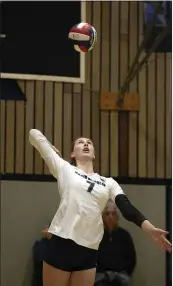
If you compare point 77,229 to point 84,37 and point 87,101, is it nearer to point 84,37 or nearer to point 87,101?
point 84,37

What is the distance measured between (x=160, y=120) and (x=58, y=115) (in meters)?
Answer: 1.46

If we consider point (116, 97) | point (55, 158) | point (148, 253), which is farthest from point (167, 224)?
point (55, 158)

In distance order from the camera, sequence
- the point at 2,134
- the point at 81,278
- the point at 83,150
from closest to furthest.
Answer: the point at 81,278 < the point at 83,150 < the point at 2,134

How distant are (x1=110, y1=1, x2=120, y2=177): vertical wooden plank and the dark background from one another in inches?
20.5

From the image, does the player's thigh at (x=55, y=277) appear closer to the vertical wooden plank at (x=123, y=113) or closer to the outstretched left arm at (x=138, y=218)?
the outstretched left arm at (x=138, y=218)

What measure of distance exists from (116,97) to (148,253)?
2.18 m

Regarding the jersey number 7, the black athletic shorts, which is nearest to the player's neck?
the jersey number 7

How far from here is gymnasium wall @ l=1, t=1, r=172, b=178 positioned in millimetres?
7184

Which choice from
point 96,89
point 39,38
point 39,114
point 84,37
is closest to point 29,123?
point 39,114

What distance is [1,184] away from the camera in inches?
274

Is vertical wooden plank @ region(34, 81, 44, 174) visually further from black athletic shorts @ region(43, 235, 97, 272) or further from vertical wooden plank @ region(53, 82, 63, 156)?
black athletic shorts @ region(43, 235, 97, 272)

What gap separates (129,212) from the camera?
383cm

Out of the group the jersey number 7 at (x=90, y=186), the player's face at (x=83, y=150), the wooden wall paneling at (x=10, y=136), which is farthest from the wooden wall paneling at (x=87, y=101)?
the jersey number 7 at (x=90, y=186)

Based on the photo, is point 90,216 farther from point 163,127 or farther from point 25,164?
point 163,127
